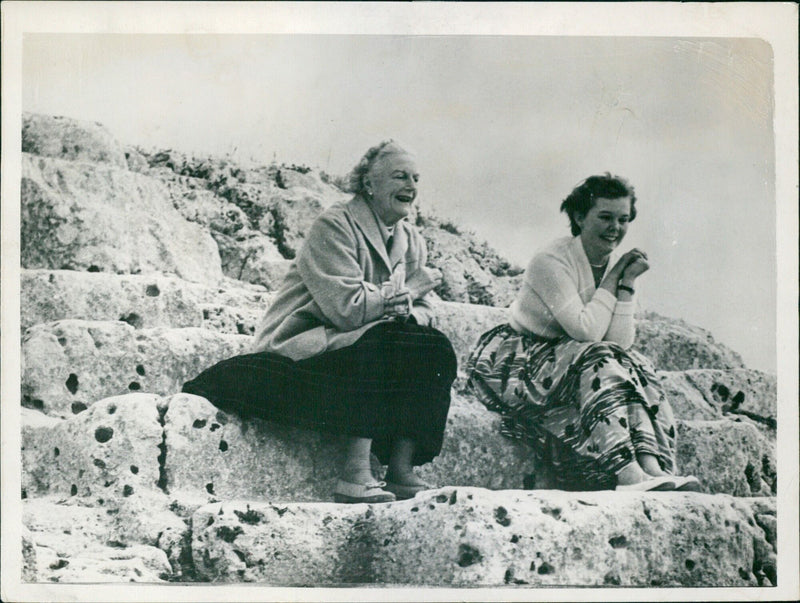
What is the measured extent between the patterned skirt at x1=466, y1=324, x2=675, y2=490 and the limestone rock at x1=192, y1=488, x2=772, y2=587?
26cm

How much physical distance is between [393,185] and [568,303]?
1207mm

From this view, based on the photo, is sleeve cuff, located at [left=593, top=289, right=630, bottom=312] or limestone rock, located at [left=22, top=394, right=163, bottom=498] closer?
limestone rock, located at [left=22, top=394, right=163, bottom=498]

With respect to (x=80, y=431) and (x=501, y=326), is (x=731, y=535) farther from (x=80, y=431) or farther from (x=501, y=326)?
(x=80, y=431)

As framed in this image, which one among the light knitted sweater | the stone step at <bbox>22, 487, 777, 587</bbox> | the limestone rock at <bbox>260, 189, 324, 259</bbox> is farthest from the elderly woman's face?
the stone step at <bbox>22, 487, 777, 587</bbox>

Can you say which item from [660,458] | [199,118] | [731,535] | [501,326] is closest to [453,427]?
[501,326]

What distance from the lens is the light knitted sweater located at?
23.8 feet

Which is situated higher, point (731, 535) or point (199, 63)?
point (199, 63)

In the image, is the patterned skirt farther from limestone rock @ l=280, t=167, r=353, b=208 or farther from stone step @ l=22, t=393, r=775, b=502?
limestone rock @ l=280, t=167, r=353, b=208

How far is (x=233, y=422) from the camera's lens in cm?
702

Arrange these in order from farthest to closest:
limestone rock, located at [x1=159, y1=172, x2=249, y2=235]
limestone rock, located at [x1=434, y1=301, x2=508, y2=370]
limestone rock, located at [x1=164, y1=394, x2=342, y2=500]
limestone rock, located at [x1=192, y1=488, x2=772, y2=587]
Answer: limestone rock, located at [x1=159, y1=172, x2=249, y2=235], limestone rock, located at [x1=434, y1=301, x2=508, y2=370], limestone rock, located at [x1=164, y1=394, x2=342, y2=500], limestone rock, located at [x1=192, y1=488, x2=772, y2=587]

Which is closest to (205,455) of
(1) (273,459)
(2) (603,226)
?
(1) (273,459)

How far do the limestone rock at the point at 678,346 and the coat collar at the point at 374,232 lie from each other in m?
1.44

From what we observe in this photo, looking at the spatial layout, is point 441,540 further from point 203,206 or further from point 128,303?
point 203,206

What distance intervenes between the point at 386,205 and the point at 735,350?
220 centimetres
